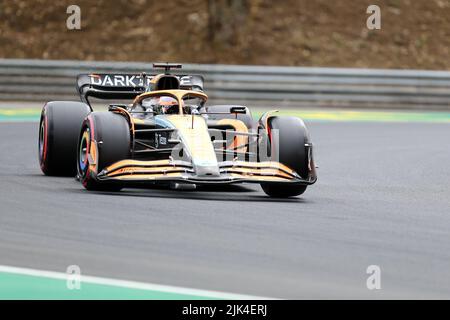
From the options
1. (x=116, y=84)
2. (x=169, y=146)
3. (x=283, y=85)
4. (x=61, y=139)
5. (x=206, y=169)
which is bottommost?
(x=206, y=169)

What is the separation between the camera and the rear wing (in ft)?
45.9

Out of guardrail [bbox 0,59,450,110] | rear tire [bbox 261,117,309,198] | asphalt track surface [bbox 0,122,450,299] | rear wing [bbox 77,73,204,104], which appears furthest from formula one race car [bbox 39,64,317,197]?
guardrail [bbox 0,59,450,110]

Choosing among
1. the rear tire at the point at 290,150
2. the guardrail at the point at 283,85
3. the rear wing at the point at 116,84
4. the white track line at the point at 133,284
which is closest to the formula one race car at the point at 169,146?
the rear tire at the point at 290,150

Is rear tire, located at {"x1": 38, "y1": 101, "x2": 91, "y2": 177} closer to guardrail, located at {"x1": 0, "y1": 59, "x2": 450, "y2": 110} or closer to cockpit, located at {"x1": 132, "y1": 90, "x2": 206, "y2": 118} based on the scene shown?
cockpit, located at {"x1": 132, "y1": 90, "x2": 206, "y2": 118}

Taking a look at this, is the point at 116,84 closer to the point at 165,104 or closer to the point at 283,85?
the point at 165,104

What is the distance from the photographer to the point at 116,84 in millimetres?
14047

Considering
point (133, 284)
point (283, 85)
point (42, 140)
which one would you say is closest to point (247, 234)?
point (133, 284)

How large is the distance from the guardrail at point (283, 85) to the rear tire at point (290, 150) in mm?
11414

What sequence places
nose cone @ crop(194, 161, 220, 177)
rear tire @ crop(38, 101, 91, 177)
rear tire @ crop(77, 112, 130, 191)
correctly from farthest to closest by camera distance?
rear tire @ crop(38, 101, 91, 177), rear tire @ crop(77, 112, 130, 191), nose cone @ crop(194, 161, 220, 177)

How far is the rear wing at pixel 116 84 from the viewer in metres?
14.0

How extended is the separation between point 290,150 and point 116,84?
10.1 ft

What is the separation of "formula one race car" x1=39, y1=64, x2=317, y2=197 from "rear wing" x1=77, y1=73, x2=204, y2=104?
555 mm

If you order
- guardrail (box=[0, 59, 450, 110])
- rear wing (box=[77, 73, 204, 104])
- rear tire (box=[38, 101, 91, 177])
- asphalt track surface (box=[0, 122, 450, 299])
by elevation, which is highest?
guardrail (box=[0, 59, 450, 110])
